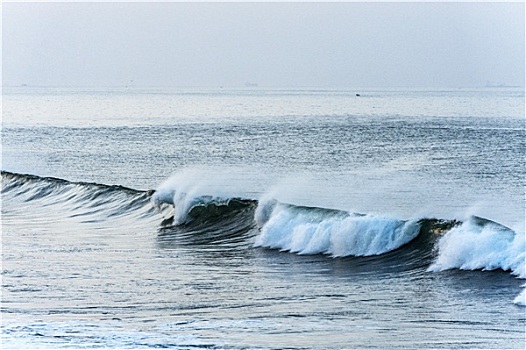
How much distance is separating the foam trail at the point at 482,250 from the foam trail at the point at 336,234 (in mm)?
1362

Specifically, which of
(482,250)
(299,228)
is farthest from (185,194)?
(482,250)

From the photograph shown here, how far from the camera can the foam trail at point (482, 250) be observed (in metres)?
16.5

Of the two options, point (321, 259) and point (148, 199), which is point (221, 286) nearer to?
point (321, 259)

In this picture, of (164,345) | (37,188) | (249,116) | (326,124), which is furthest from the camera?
(249,116)

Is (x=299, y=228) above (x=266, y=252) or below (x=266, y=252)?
above

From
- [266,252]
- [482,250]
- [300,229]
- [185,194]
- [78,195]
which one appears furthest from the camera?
[78,195]

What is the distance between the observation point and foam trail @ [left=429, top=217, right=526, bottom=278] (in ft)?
54.0

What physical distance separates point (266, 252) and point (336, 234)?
1388mm

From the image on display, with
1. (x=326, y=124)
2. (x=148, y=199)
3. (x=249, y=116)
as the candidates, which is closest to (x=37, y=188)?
(x=148, y=199)

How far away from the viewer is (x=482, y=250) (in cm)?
1708

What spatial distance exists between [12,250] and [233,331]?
7720 millimetres

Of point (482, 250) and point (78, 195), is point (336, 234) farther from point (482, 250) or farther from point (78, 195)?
point (78, 195)

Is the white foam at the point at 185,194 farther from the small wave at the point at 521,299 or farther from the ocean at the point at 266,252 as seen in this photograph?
the small wave at the point at 521,299

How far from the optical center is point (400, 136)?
5231 centimetres
